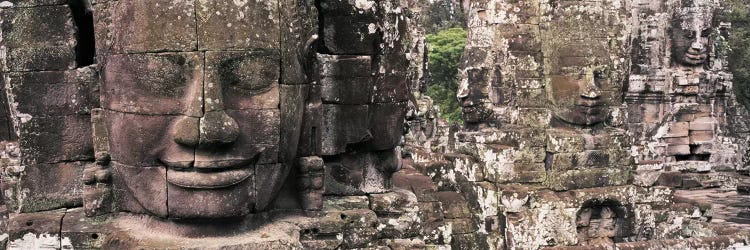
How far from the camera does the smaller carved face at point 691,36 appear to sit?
1875 cm

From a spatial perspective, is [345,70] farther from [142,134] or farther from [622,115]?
[622,115]

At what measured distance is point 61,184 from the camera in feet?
15.8

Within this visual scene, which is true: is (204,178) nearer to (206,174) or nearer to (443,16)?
(206,174)

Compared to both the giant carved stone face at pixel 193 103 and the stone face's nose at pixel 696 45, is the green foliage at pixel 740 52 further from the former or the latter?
the giant carved stone face at pixel 193 103

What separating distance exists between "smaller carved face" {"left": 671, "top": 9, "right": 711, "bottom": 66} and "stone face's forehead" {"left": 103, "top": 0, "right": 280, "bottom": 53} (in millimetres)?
17015

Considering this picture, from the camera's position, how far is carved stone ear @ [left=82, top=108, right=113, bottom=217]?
459 cm

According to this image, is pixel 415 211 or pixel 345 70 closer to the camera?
pixel 345 70

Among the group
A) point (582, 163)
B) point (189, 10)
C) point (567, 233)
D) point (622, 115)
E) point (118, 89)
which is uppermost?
point (189, 10)

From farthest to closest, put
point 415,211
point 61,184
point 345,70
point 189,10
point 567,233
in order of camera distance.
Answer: point 567,233
point 415,211
point 345,70
point 61,184
point 189,10

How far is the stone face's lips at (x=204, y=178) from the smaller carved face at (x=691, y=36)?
17.2m

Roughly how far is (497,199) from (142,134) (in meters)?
7.78

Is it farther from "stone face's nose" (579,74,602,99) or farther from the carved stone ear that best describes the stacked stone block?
"stone face's nose" (579,74,602,99)

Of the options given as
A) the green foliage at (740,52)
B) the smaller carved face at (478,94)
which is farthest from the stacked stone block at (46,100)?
the green foliage at (740,52)

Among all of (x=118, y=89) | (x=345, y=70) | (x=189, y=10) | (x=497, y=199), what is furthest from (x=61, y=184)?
(x=497, y=199)
